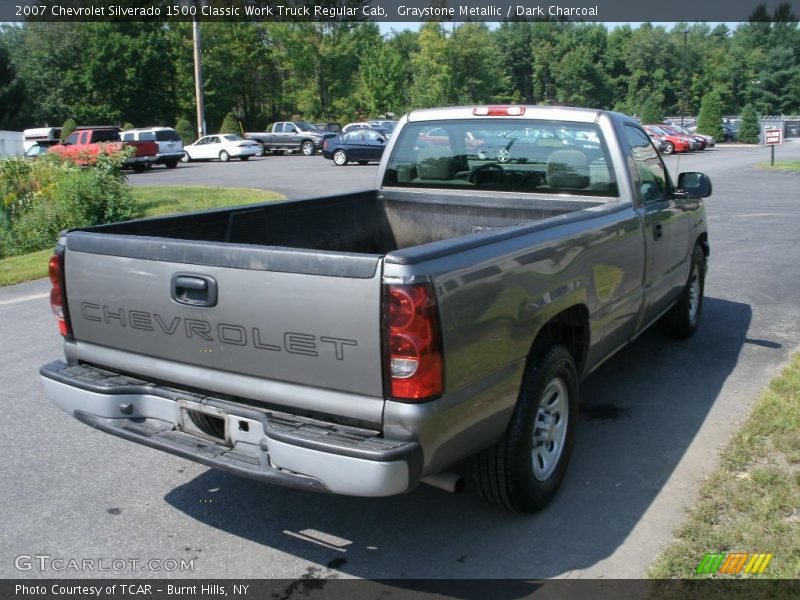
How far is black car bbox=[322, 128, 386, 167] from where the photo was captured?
31.2 metres

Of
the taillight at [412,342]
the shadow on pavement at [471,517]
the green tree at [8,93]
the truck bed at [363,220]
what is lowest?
the shadow on pavement at [471,517]

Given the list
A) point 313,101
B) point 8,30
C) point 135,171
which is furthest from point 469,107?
point 8,30

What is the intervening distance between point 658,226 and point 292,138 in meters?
37.2

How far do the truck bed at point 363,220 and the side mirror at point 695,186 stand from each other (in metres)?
1.20

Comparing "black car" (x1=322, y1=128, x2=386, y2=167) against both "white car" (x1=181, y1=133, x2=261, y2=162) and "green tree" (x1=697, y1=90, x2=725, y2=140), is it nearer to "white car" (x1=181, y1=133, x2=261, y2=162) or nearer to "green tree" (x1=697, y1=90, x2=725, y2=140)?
"white car" (x1=181, y1=133, x2=261, y2=162)

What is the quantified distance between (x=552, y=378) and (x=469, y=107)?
8.80ft

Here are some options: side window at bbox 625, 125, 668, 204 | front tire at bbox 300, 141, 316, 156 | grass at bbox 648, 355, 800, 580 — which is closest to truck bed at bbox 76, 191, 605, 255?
side window at bbox 625, 125, 668, 204

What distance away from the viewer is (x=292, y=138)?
40.9m

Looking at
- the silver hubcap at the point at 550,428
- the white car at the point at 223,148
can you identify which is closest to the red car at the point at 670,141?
the white car at the point at 223,148

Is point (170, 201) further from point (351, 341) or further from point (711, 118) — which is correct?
point (711, 118)

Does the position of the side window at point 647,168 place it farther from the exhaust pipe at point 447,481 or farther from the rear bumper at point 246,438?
the rear bumper at point 246,438

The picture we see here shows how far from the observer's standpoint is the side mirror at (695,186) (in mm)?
5906

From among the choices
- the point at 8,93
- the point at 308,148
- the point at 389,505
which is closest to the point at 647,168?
the point at 389,505

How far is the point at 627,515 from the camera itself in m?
3.88
